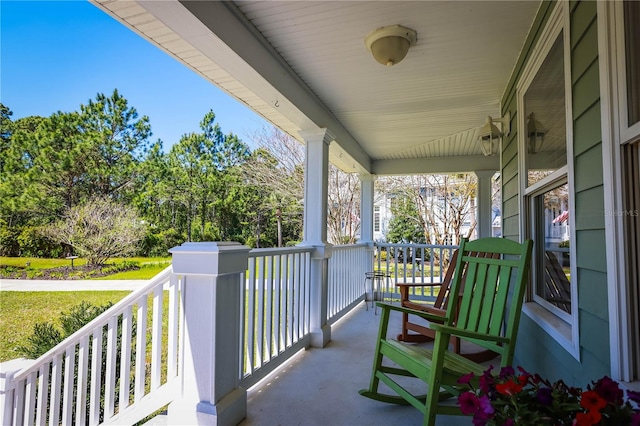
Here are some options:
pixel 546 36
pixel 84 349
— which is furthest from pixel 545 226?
pixel 84 349

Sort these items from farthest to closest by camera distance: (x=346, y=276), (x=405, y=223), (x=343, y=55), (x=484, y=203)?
1. (x=405, y=223)
2. (x=484, y=203)
3. (x=346, y=276)
4. (x=343, y=55)

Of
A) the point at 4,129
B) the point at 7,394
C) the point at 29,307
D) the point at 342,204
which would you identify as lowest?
the point at 29,307

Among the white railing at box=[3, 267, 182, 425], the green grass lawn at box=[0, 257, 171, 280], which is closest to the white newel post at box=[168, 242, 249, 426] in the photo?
the white railing at box=[3, 267, 182, 425]

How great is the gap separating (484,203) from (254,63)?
4552 millimetres

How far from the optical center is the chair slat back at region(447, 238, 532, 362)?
1.86 meters

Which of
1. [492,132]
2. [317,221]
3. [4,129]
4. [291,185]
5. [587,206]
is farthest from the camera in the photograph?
[291,185]

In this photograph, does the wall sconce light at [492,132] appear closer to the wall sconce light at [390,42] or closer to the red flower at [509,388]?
the wall sconce light at [390,42]

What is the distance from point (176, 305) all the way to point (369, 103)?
244 centimetres

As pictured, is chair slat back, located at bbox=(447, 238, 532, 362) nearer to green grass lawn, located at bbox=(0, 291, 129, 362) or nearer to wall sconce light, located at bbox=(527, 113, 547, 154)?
wall sconce light, located at bbox=(527, 113, 547, 154)

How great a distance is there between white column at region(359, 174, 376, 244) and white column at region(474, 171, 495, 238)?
1.68 m

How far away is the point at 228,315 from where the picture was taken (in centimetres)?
191

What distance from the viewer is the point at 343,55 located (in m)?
2.40

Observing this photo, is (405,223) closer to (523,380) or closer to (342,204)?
(342,204)

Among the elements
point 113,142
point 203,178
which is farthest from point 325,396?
point 113,142
